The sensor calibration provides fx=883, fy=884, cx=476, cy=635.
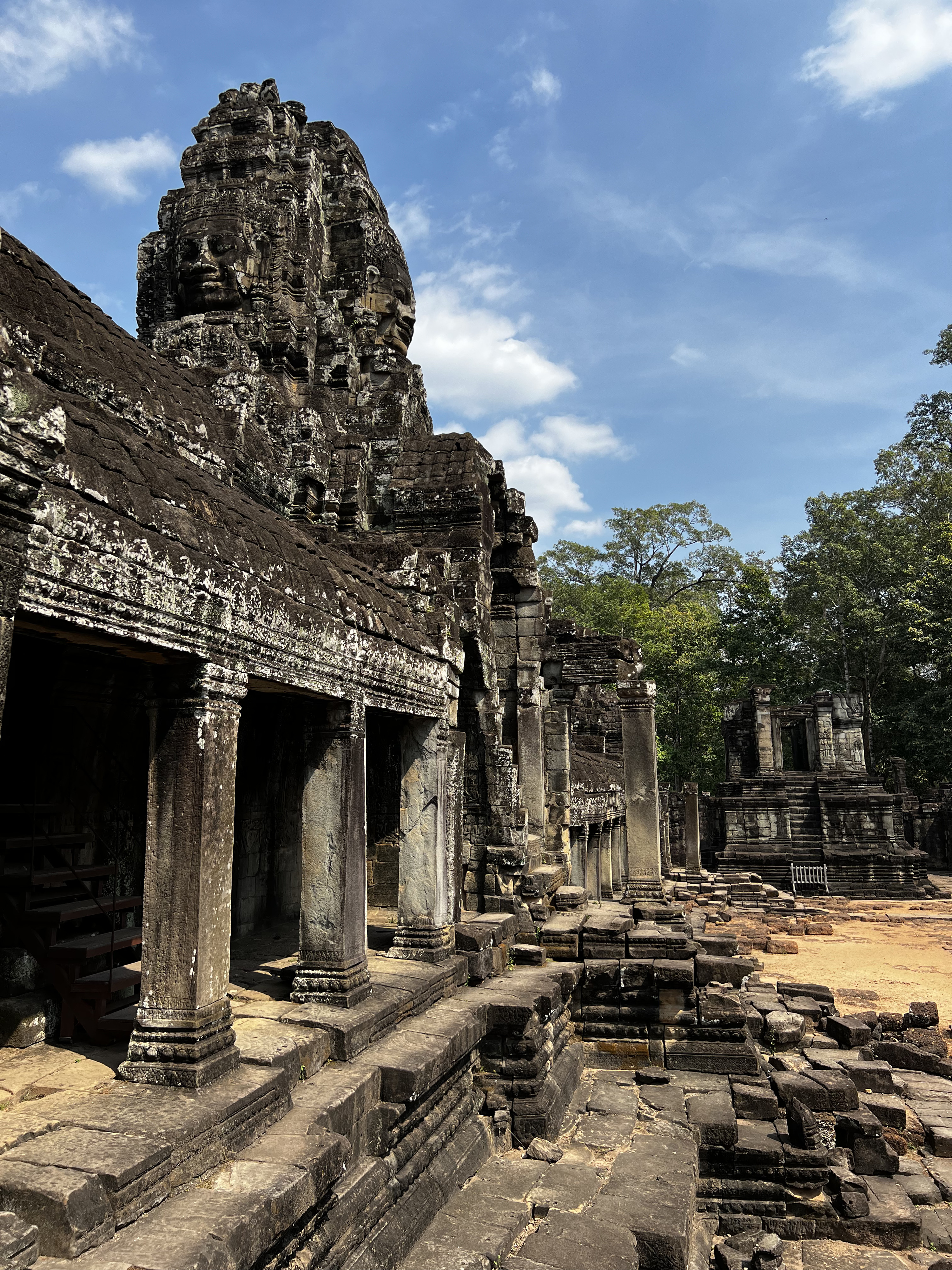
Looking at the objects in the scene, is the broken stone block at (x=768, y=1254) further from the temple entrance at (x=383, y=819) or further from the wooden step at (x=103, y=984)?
the temple entrance at (x=383, y=819)

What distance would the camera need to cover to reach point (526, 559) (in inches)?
472

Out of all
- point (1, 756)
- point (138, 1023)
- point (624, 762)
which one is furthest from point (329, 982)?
point (624, 762)

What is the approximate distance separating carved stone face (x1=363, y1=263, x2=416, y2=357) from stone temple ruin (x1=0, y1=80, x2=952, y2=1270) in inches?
2.8

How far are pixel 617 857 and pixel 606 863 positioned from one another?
169cm

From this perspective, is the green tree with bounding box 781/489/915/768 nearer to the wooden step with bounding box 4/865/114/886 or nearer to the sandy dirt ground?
the sandy dirt ground

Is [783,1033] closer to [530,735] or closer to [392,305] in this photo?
[530,735]

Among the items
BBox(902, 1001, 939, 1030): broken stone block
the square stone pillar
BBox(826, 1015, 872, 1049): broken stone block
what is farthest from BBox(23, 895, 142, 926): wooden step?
the square stone pillar

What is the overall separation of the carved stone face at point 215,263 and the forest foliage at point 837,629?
26548mm

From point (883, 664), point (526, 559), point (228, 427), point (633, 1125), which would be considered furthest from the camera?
point (883, 664)

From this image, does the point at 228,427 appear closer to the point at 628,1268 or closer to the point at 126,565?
the point at 126,565

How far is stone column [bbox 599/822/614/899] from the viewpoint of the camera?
59.2 ft

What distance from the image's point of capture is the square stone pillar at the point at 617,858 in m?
19.5

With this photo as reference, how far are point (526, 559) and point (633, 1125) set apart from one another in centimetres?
710

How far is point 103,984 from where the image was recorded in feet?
16.1
